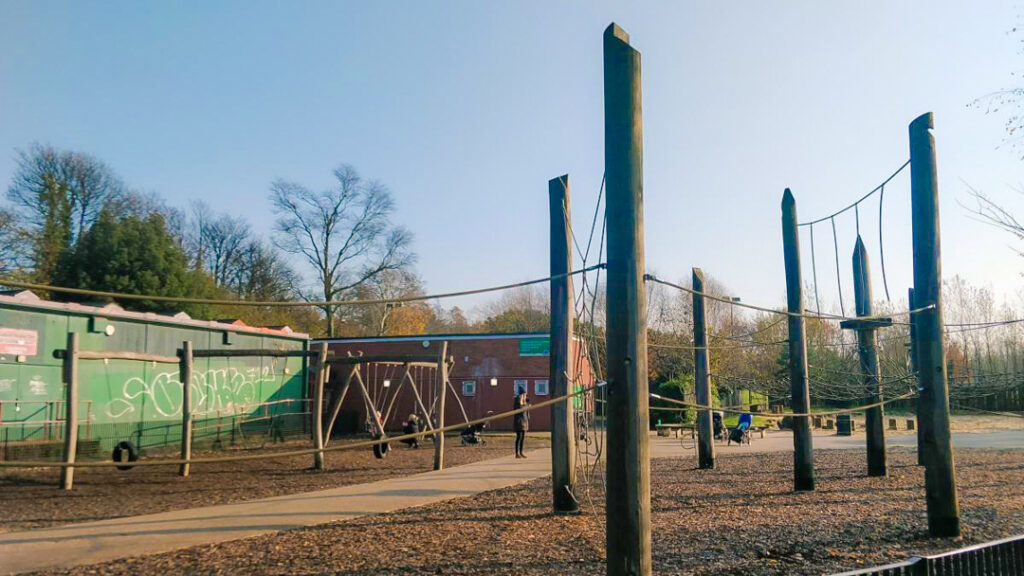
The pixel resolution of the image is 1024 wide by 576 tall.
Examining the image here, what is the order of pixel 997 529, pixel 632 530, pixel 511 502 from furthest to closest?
pixel 511 502 → pixel 997 529 → pixel 632 530

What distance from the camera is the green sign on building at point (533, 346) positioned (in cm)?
3017

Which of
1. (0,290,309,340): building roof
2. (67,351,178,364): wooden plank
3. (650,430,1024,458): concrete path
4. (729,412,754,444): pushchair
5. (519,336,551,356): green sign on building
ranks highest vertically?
(0,290,309,340): building roof

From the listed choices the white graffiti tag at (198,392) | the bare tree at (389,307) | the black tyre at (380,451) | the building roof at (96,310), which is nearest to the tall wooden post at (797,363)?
the black tyre at (380,451)

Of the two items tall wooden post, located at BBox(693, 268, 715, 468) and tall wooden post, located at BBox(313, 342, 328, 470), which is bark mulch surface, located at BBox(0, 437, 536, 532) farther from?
tall wooden post, located at BBox(693, 268, 715, 468)

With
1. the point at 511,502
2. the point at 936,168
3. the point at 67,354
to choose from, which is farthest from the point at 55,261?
the point at 936,168

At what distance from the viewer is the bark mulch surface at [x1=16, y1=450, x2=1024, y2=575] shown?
622 centimetres

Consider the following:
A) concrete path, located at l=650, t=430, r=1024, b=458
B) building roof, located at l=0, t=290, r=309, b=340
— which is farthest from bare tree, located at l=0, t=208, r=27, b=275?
concrete path, located at l=650, t=430, r=1024, b=458

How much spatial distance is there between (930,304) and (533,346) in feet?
75.4

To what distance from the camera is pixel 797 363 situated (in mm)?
10961

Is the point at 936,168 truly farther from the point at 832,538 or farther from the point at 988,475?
the point at 988,475

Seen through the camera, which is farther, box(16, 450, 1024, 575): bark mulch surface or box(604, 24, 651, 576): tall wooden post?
box(16, 450, 1024, 575): bark mulch surface

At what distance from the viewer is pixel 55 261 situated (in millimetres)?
32438

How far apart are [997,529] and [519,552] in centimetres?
531

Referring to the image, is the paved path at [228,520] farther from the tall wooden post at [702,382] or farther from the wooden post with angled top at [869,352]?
the wooden post with angled top at [869,352]
